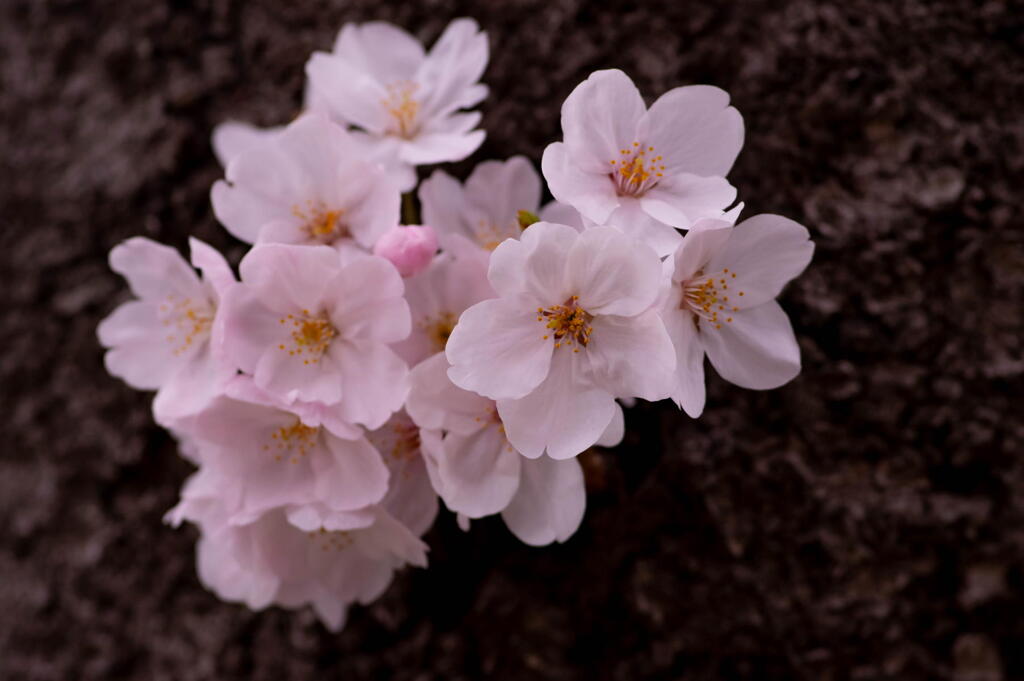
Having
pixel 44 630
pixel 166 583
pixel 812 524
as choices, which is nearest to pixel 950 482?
pixel 812 524

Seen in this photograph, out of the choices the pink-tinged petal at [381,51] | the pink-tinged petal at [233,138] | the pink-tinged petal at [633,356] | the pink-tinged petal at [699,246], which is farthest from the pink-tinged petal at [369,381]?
the pink-tinged petal at [233,138]

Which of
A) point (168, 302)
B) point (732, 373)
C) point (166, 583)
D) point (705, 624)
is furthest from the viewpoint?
point (166, 583)

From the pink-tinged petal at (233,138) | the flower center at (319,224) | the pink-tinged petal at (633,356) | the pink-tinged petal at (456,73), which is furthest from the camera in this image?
the pink-tinged petal at (233,138)

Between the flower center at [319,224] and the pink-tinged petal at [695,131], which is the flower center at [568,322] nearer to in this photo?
the pink-tinged petal at [695,131]

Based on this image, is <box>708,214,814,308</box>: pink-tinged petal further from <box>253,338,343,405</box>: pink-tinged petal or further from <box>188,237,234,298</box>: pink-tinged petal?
<box>188,237,234,298</box>: pink-tinged petal

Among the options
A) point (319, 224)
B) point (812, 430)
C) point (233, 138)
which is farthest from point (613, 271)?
point (233, 138)

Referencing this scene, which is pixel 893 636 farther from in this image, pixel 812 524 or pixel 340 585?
pixel 340 585
